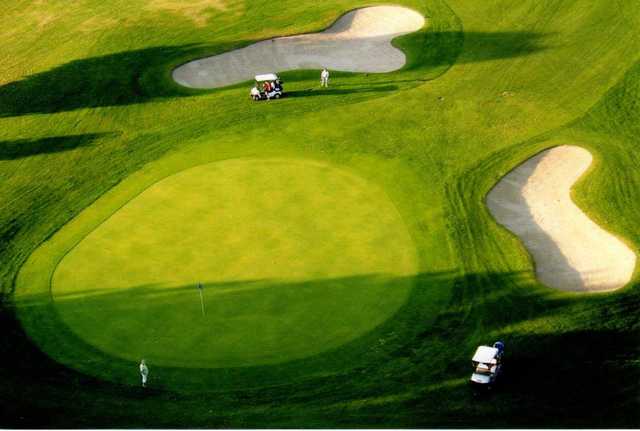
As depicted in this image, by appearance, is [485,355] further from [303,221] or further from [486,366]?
A: [303,221]

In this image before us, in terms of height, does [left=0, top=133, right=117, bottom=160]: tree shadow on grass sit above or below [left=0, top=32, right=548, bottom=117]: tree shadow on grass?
below

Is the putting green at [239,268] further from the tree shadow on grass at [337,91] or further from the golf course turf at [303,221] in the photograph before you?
the tree shadow on grass at [337,91]

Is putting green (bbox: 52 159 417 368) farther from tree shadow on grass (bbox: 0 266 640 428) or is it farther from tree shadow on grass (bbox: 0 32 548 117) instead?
tree shadow on grass (bbox: 0 32 548 117)

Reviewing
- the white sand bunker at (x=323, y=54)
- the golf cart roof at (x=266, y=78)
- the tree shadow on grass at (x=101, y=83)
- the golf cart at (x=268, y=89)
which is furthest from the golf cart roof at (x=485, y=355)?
the tree shadow on grass at (x=101, y=83)

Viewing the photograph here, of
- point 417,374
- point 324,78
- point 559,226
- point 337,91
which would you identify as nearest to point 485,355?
point 417,374

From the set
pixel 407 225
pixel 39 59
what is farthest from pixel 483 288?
pixel 39 59

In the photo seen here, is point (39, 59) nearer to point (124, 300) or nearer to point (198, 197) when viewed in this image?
point (198, 197)

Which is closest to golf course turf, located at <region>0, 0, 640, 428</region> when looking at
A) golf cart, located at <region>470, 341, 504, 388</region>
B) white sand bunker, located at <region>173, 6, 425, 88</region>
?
golf cart, located at <region>470, 341, 504, 388</region>
